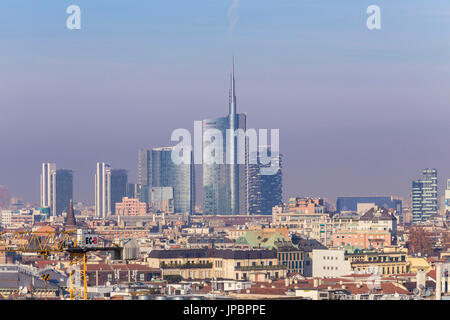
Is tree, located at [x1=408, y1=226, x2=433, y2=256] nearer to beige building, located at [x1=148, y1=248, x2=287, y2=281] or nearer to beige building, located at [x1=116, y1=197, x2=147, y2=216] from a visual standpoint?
beige building, located at [x1=148, y1=248, x2=287, y2=281]

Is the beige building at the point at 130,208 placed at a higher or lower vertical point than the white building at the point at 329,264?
higher

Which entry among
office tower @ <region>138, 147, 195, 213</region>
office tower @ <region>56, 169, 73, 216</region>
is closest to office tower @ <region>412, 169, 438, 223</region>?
office tower @ <region>138, 147, 195, 213</region>

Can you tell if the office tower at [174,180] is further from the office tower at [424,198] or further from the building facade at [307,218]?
the office tower at [424,198]

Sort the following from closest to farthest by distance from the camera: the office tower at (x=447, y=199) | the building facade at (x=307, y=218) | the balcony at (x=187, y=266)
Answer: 1. the balcony at (x=187, y=266)
2. the building facade at (x=307, y=218)
3. the office tower at (x=447, y=199)

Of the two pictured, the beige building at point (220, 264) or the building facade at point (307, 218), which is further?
the building facade at point (307, 218)

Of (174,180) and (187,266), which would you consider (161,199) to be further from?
(187,266)

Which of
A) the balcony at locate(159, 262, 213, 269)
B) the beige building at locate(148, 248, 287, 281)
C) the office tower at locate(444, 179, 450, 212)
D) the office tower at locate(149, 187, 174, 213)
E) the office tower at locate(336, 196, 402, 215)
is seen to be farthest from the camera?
the office tower at locate(149, 187, 174, 213)

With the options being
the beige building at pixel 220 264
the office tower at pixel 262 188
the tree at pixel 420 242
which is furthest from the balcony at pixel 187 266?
the office tower at pixel 262 188

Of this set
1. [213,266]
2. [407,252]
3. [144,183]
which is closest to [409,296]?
[213,266]
